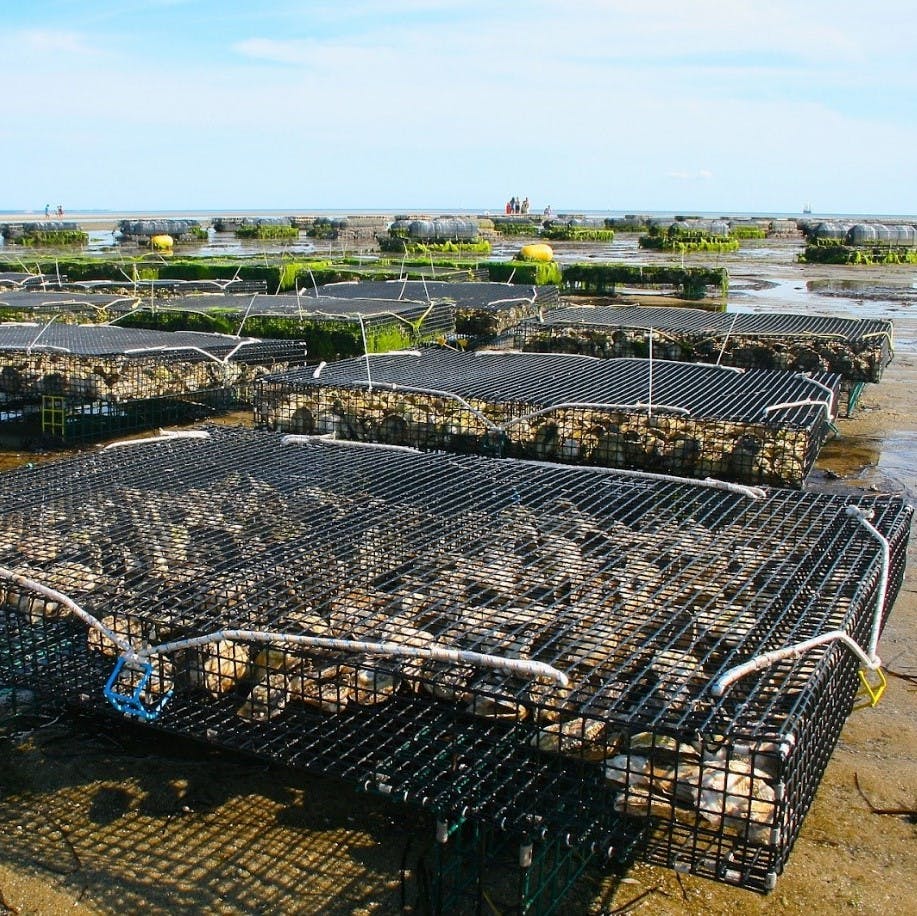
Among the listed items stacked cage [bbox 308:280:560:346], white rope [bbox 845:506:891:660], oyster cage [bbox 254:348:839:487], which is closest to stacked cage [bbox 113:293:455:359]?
stacked cage [bbox 308:280:560:346]

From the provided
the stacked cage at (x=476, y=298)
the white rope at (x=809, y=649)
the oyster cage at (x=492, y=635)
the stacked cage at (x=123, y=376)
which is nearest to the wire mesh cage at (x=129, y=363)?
the stacked cage at (x=123, y=376)

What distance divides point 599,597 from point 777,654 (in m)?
0.98

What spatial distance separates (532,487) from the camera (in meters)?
5.84

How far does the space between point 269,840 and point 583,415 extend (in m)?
4.86

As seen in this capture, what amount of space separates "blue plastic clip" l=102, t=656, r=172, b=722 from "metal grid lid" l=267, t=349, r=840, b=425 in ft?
16.1

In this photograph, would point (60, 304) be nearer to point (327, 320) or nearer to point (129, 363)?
point (327, 320)

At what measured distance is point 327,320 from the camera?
13.7 metres

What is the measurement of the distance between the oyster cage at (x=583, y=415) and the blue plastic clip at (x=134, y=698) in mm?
4689

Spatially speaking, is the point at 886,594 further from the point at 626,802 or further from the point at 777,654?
the point at 626,802

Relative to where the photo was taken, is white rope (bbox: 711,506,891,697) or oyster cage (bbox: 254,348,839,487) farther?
oyster cage (bbox: 254,348,839,487)

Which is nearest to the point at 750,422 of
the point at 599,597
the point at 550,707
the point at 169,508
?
the point at 599,597

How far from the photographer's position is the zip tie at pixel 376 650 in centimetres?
327

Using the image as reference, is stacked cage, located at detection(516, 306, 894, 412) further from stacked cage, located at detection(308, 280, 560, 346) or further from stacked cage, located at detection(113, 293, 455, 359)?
stacked cage, located at detection(113, 293, 455, 359)

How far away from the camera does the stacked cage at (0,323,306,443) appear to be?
394 inches
